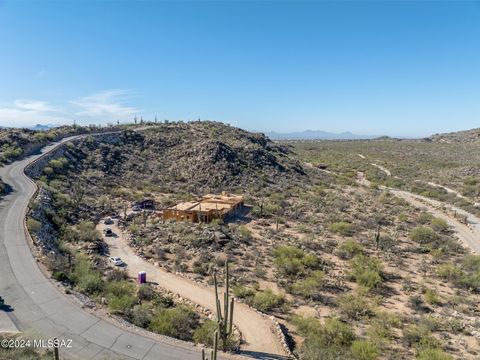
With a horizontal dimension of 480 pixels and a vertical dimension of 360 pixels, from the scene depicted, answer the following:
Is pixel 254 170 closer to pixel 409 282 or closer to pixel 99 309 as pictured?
pixel 409 282

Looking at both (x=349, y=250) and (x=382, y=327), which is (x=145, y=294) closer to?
(x=382, y=327)

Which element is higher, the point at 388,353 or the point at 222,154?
the point at 222,154

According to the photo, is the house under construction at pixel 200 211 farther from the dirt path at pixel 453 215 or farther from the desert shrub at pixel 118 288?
the dirt path at pixel 453 215

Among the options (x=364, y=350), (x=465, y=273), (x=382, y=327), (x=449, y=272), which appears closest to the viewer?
(x=364, y=350)

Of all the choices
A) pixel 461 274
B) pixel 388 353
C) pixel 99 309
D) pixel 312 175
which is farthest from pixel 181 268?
pixel 312 175

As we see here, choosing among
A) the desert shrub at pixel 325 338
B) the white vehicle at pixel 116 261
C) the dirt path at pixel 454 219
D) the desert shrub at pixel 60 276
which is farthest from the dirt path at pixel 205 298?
the dirt path at pixel 454 219

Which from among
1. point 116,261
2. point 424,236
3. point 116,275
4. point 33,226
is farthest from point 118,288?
point 424,236
